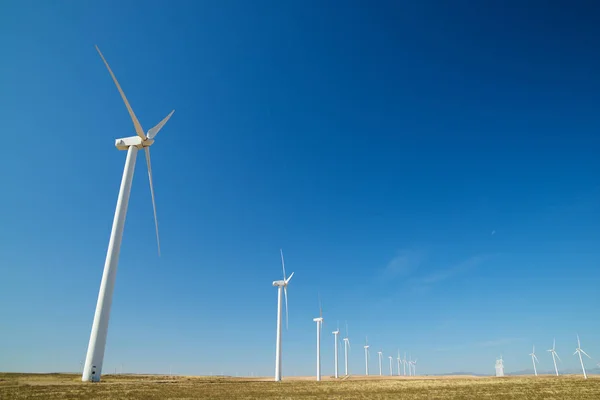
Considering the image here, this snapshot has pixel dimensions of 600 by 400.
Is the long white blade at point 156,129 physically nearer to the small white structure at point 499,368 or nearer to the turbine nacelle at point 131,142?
the turbine nacelle at point 131,142

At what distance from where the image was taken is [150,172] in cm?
5116

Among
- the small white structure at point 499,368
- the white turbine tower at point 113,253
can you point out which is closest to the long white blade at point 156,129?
the white turbine tower at point 113,253

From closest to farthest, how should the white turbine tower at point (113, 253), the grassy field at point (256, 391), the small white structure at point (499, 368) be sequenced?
1. the grassy field at point (256, 391)
2. the white turbine tower at point (113, 253)
3. the small white structure at point (499, 368)

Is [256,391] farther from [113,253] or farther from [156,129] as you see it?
[156,129]

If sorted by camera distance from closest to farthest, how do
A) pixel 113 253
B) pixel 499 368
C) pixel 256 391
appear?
1. pixel 113 253
2. pixel 256 391
3. pixel 499 368

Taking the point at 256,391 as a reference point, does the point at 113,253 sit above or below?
above

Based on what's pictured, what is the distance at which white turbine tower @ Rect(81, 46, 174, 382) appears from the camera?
125 ft

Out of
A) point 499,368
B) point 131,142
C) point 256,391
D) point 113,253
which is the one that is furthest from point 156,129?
point 499,368

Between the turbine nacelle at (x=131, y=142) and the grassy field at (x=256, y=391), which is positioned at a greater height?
the turbine nacelle at (x=131, y=142)

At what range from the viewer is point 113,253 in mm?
41281

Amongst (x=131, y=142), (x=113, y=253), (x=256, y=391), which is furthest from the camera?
(x=131, y=142)

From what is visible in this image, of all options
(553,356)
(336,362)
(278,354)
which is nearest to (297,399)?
(278,354)

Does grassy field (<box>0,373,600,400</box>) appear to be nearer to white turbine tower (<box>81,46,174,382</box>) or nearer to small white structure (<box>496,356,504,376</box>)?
white turbine tower (<box>81,46,174,382</box>)

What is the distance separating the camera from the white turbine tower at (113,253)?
38.1m
